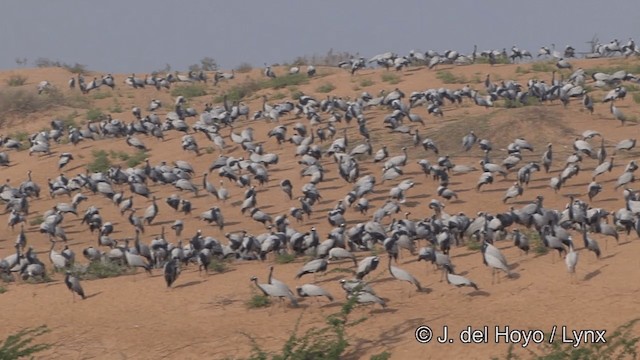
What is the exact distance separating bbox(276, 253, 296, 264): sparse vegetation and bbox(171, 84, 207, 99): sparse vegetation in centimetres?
3074

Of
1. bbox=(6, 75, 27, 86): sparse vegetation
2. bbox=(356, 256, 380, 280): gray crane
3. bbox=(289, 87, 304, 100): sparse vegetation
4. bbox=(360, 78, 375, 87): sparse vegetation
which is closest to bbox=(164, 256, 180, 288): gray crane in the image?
bbox=(356, 256, 380, 280): gray crane

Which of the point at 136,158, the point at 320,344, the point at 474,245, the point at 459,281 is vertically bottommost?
the point at 136,158

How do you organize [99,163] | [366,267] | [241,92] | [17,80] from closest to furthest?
[366,267] → [99,163] → [241,92] → [17,80]

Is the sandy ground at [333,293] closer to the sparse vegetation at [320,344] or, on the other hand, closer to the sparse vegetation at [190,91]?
the sparse vegetation at [320,344]

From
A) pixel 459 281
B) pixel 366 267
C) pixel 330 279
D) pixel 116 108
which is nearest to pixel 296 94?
pixel 116 108

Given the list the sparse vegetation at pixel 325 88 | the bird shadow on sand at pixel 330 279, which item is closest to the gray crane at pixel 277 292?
the bird shadow on sand at pixel 330 279

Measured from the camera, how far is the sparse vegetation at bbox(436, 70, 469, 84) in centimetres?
4500

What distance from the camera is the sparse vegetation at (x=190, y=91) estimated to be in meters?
51.4

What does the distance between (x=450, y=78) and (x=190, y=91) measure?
1426cm

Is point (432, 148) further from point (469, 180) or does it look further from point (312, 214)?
point (312, 214)

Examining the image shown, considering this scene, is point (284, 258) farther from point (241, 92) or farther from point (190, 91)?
point (190, 91)

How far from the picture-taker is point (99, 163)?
36.2 metres

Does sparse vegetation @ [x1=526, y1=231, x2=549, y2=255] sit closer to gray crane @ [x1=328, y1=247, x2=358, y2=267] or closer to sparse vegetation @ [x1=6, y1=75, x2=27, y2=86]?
gray crane @ [x1=328, y1=247, x2=358, y2=267]

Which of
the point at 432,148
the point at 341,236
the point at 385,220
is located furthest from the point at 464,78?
the point at 341,236
